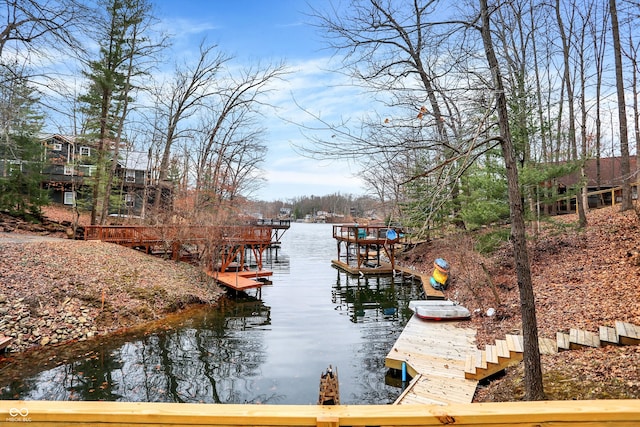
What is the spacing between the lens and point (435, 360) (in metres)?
7.91

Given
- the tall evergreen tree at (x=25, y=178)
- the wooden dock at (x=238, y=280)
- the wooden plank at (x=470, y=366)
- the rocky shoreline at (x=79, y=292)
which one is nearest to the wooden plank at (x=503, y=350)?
the wooden plank at (x=470, y=366)

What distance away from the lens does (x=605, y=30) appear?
15.3m

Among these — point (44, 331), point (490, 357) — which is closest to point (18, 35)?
point (44, 331)

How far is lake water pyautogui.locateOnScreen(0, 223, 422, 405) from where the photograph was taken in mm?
7320

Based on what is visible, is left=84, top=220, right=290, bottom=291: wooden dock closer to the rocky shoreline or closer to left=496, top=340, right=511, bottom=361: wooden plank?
the rocky shoreline

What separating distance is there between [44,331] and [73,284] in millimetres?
2475

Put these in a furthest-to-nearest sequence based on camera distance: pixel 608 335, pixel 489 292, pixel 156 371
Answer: pixel 489 292, pixel 156 371, pixel 608 335

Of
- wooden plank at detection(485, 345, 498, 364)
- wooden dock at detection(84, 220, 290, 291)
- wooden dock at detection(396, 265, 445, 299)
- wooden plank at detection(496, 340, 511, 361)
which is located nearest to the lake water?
wooden dock at detection(396, 265, 445, 299)

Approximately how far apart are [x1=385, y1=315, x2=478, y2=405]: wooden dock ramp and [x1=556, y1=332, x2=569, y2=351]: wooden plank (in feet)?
5.67

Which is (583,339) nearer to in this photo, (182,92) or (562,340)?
(562,340)

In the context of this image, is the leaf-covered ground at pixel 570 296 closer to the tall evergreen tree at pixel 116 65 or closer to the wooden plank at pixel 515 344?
the wooden plank at pixel 515 344

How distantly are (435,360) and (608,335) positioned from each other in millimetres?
3202

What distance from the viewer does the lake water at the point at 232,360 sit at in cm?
732

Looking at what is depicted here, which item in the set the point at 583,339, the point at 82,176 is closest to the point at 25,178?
the point at 82,176
